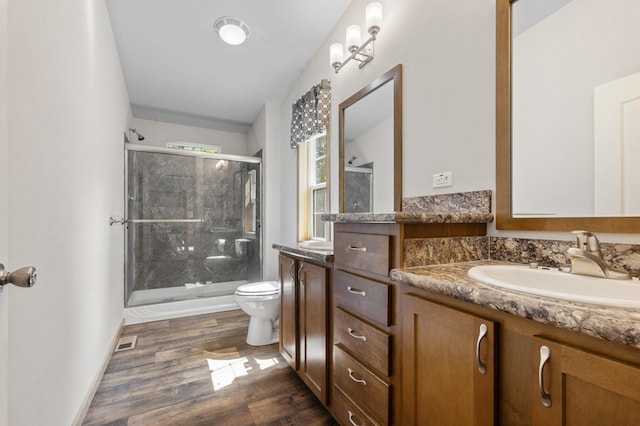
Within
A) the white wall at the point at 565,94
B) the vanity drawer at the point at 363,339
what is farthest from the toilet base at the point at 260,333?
the white wall at the point at 565,94

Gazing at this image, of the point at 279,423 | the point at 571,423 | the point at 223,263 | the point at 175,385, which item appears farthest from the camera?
the point at 223,263

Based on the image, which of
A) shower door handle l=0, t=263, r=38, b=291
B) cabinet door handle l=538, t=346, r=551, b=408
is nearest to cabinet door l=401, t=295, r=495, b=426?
cabinet door handle l=538, t=346, r=551, b=408

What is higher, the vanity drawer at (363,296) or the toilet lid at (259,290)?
the vanity drawer at (363,296)

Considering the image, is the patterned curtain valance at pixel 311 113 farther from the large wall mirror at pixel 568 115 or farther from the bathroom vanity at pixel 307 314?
the large wall mirror at pixel 568 115

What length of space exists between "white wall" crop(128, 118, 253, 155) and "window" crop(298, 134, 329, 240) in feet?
5.24

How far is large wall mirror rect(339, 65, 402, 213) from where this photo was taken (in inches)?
63.4

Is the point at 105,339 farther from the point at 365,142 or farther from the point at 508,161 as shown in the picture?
the point at 508,161

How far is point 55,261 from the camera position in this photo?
1.13m

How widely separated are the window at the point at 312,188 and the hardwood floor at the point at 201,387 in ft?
3.60

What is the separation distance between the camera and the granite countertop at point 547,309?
1.47 ft

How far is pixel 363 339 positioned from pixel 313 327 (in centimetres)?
48

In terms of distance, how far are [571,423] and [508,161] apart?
874 millimetres

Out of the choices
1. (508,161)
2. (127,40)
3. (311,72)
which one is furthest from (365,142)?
(127,40)

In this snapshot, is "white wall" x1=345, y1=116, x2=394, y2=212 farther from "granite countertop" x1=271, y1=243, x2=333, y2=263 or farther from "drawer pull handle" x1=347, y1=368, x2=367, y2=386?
"drawer pull handle" x1=347, y1=368, x2=367, y2=386
